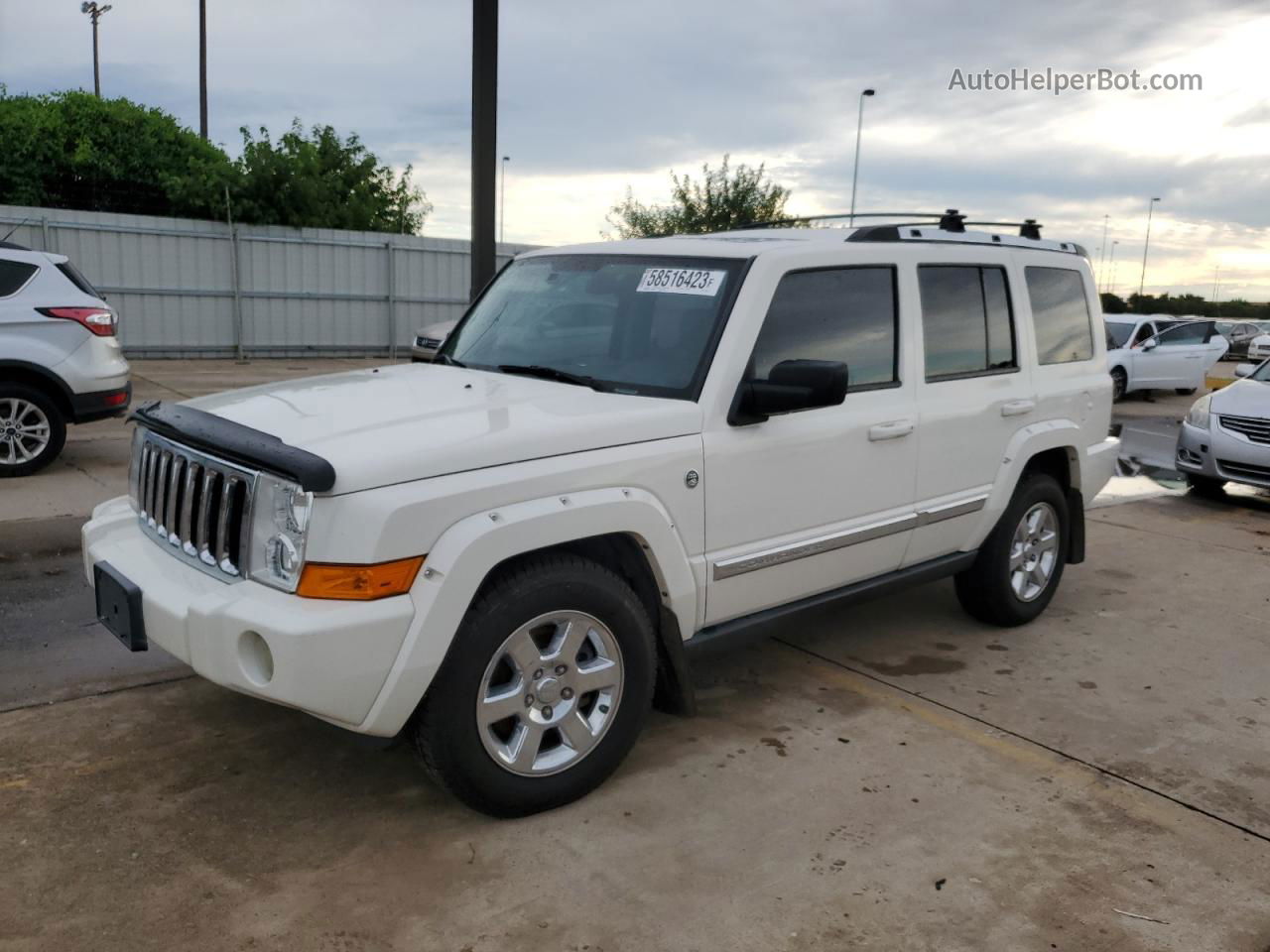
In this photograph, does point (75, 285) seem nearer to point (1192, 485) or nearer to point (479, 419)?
point (479, 419)

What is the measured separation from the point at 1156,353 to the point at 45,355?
16280 mm

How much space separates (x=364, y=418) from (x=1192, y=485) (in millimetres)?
8486

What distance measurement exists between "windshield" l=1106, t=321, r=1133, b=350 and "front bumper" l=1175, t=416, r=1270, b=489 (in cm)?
905

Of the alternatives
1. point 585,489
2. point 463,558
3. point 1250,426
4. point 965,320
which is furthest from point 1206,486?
point 463,558

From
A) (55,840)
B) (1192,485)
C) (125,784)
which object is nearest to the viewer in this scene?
(55,840)

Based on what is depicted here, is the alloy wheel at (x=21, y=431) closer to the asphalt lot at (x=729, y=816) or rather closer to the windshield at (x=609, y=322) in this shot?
the asphalt lot at (x=729, y=816)

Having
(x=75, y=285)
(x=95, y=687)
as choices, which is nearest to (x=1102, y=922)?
(x=95, y=687)

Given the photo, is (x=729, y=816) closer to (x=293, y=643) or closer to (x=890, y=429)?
(x=293, y=643)

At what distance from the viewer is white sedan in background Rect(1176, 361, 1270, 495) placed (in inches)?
344

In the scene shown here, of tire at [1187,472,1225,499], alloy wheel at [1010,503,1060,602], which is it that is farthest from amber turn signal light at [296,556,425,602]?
tire at [1187,472,1225,499]

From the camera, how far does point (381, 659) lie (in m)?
2.90

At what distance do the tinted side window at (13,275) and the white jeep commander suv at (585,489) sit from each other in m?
5.24

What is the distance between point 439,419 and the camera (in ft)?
10.9

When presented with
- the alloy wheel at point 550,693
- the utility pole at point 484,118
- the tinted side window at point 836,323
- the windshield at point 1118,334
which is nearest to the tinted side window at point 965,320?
the tinted side window at point 836,323
